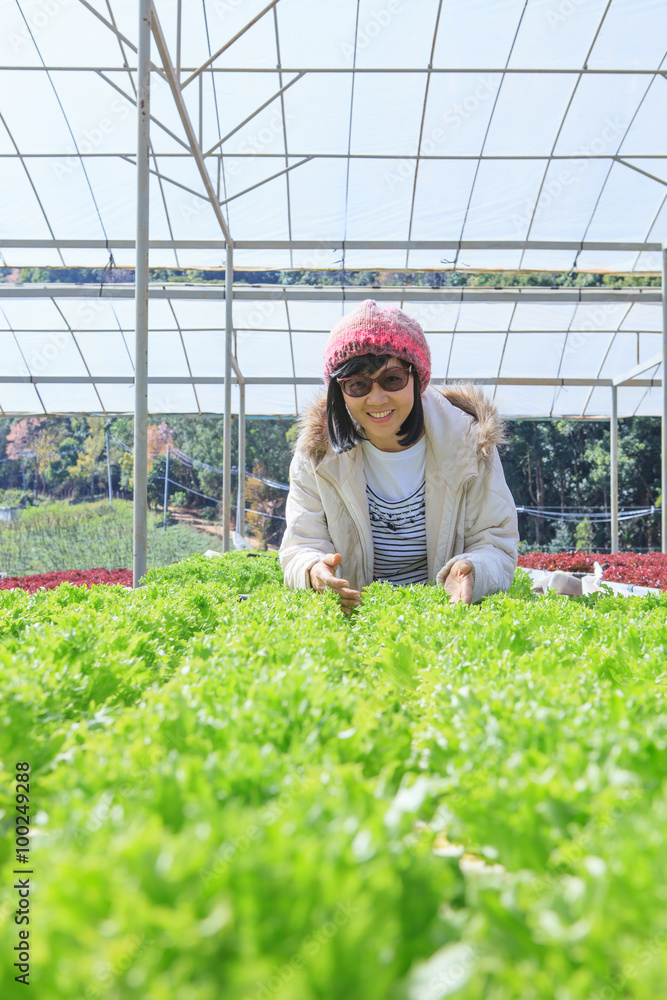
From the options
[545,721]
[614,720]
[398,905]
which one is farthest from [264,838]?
[614,720]

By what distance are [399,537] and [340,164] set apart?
34.9 feet

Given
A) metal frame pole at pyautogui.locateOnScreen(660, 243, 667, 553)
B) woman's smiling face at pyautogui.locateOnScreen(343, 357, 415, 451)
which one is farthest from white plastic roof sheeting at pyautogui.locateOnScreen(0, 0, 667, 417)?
woman's smiling face at pyautogui.locateOnScreen(343, 357, 415, 451)

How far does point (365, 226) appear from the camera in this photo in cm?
1387

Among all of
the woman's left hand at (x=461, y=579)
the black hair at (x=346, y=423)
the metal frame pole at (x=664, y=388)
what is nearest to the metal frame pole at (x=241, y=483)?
the metal frame pole at (x=664, y=388)

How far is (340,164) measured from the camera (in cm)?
1289

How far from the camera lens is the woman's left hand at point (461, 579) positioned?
3.26 metres

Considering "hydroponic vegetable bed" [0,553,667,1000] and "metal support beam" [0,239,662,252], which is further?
"metal support beam" [0,239,662,252]

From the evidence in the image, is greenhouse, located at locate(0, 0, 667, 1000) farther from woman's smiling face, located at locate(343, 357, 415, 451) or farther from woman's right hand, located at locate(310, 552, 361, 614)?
woman's smiling face, located at locate(343, 357, 415, 451)
